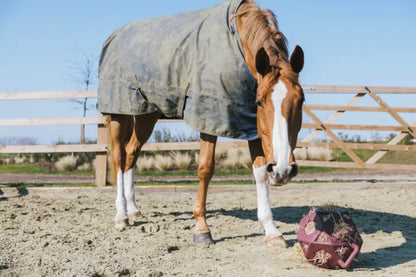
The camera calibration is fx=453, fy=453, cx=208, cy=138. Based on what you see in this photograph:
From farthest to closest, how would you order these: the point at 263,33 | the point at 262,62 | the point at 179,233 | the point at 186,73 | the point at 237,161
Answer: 1. the point at 237,161
2. the point at 179,233
3. the point at 186,73
4. the point at 263,33
5. the point at 262,62

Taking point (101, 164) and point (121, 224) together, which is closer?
point (121, 224)

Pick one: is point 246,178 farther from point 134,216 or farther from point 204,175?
point 204,175

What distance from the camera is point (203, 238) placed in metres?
4.07

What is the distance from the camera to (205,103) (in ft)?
12.9

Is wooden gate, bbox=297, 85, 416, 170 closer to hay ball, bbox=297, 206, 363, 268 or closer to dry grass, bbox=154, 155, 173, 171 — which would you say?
dry grass, bbox=154, 155, 173, 171

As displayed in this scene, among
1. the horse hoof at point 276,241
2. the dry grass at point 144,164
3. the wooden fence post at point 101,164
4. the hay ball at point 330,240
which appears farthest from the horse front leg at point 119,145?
Result: the dry grass at point 144,164

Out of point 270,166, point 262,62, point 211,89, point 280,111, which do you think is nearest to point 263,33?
point 262,62

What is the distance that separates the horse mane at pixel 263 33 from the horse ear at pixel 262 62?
0.18ft

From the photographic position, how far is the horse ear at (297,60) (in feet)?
11.0

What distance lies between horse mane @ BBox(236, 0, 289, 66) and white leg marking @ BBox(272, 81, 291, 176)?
0.91 feet

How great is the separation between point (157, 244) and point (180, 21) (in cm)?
227

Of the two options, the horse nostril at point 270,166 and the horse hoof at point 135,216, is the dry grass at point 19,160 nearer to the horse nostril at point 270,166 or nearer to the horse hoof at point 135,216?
the horse hoof at point 135,216

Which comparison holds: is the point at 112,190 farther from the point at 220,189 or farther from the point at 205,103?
the point at 205,103

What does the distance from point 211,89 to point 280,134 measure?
100 cm
